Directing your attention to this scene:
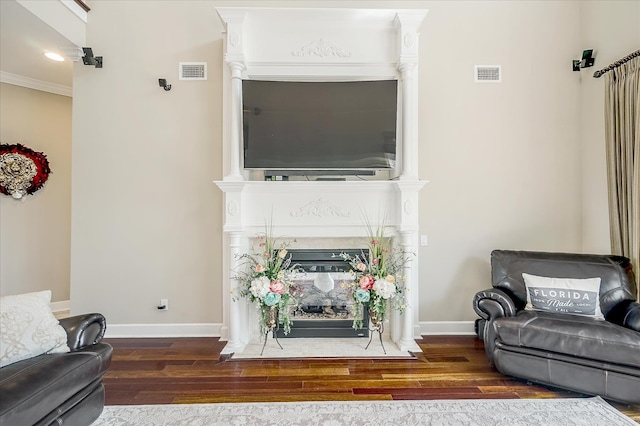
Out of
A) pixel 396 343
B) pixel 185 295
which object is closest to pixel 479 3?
pixel 396 343

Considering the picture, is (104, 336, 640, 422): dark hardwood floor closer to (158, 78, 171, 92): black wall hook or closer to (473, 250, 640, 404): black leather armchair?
(473, 250, 640, 404): black leather armchair

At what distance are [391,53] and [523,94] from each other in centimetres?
156

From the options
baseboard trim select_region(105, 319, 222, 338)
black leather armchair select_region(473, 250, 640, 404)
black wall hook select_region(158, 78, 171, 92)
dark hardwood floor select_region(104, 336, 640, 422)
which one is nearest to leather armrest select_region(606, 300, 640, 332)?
black leather armchair select_region(473, 250, 640, 404)

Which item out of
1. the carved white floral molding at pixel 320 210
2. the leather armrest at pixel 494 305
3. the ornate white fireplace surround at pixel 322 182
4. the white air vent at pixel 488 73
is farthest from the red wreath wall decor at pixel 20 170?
the white air vent at pixel 488 73

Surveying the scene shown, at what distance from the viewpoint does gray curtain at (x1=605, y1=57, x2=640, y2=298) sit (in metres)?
2.79

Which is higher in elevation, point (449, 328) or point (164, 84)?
point (164, 84)

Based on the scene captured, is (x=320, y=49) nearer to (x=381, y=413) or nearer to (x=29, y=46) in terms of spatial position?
(x=29, y=46)

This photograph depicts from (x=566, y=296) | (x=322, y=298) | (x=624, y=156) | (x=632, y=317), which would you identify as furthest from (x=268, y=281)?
(x=624, y=156)

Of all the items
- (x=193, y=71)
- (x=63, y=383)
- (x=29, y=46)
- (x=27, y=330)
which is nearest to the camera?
(x=63, y=383)

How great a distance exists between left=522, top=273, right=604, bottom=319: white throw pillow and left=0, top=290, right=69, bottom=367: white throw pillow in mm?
3501

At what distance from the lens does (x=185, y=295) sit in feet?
11.4

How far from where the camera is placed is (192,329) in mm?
3451

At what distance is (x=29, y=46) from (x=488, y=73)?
490 centimetres

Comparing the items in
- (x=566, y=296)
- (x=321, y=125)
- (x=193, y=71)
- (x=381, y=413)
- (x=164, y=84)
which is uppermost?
(x=193, y=71)
